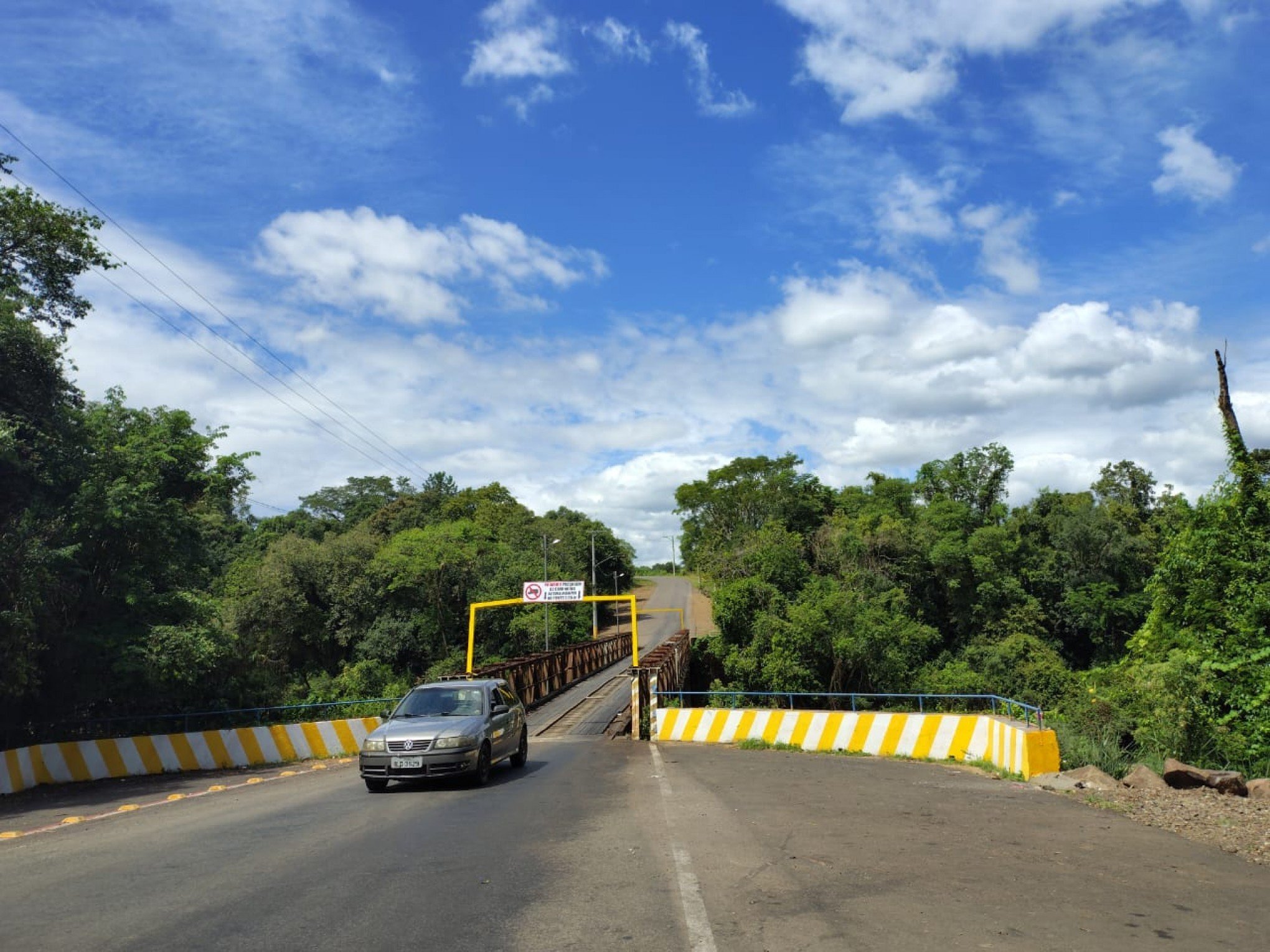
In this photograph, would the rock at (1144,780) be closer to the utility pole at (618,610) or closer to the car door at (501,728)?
the car door at (501,728)

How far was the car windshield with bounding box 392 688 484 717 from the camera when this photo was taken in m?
13.1

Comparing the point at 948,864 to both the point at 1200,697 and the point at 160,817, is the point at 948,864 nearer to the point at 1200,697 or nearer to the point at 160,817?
the point at 160,817

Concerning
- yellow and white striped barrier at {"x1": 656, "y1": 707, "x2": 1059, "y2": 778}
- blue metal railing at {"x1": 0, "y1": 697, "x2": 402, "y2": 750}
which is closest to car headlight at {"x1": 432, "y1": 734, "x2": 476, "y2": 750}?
blue metal railing at {"x1": 0, "y1": 697, "x2": 402, "y2": 750}

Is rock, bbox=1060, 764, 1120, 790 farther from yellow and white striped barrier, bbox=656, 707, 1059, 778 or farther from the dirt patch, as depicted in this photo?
yellow and white striped barrier, bbox=656, 707, 1059, 778

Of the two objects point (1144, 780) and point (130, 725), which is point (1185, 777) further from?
point (130, 725)

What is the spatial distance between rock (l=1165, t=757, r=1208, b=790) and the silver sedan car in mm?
8867

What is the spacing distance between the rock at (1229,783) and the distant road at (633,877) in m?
1.93

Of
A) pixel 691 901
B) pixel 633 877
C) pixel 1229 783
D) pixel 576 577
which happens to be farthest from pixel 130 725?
pixel 576 577

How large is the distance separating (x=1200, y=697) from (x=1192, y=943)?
40.8ft

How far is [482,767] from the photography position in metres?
12.4

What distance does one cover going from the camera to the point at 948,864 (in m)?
6.98

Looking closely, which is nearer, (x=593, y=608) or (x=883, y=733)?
(x=883, y=733)

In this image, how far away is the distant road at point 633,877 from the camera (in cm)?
521

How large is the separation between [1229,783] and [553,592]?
1973 cm
